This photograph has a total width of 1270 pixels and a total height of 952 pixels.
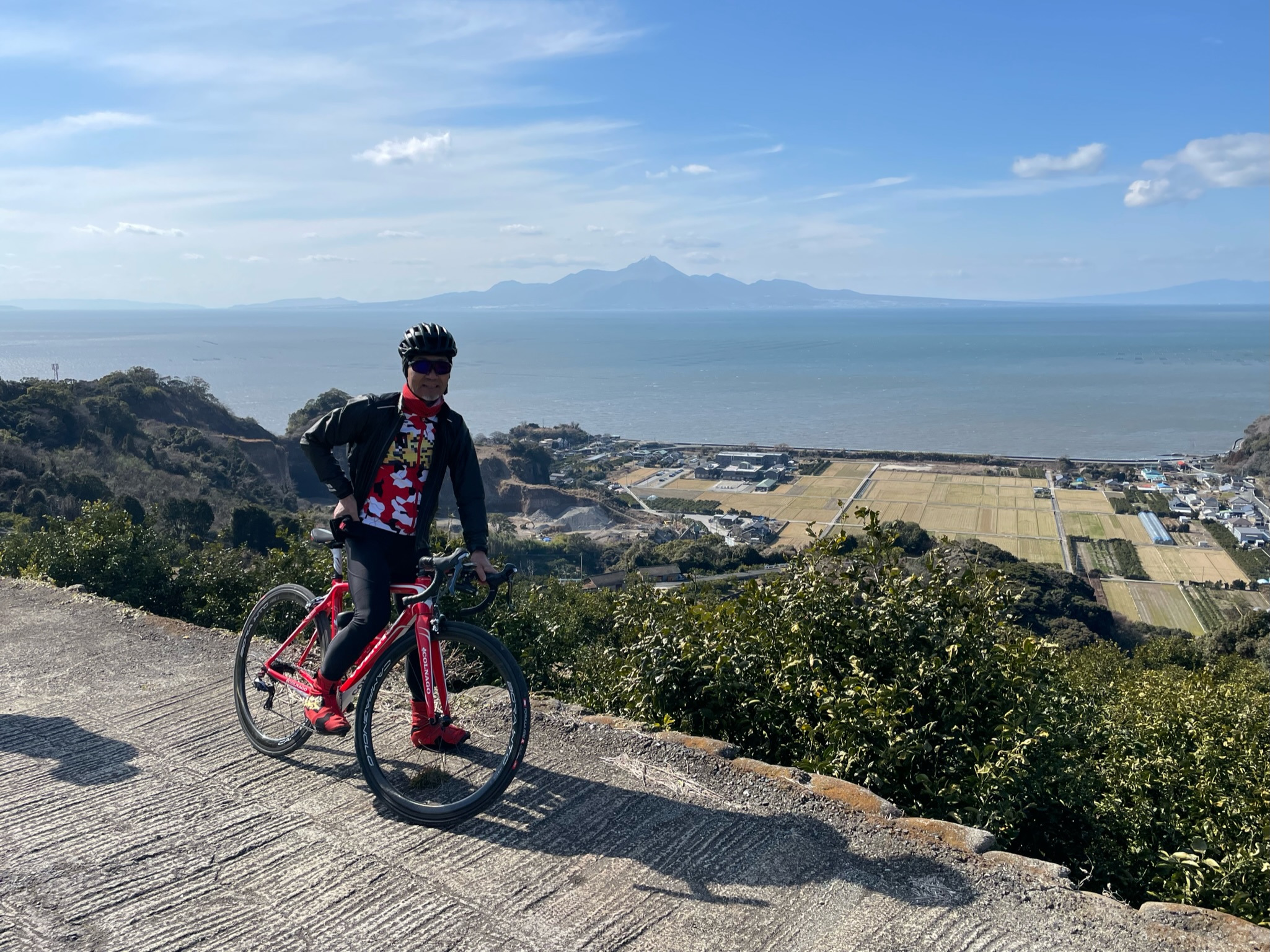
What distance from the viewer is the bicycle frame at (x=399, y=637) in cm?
350

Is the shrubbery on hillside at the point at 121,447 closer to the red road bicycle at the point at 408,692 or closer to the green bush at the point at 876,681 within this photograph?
the red road bicycle at the point at 408,692

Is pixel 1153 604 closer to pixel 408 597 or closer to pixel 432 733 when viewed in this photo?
pixel 432 733

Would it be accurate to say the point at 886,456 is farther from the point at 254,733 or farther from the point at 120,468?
the point at 254,733

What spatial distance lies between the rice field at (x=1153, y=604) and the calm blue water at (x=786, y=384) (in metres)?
31.6

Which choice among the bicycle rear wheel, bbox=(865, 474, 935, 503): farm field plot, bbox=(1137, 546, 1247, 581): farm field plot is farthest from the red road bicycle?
bbox=(865, 474, 935, 503): farm field plot

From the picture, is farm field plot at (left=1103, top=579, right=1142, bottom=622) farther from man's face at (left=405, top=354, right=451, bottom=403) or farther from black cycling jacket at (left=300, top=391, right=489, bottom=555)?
man's face at (left=405, top=354, right=451, bottom=403)

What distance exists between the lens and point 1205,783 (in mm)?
4258

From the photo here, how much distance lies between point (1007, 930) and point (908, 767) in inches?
42.6

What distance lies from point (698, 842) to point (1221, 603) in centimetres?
3266

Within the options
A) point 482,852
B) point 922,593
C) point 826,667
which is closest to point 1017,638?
point 922,593

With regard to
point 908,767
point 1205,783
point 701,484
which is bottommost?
point 701,484

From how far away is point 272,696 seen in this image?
13.9 ft

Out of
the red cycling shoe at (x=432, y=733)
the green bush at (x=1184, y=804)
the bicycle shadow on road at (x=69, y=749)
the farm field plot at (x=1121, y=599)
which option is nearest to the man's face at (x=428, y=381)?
the red cycling shoe at (x=432, y=733)

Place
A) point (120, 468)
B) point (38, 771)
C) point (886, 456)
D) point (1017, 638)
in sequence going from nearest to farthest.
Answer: point (38, 771) → point (1017, 638) → point (120, 468) → point (886, 456)
